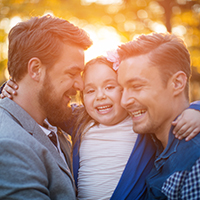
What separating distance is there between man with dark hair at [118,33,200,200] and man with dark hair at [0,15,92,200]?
672 mm

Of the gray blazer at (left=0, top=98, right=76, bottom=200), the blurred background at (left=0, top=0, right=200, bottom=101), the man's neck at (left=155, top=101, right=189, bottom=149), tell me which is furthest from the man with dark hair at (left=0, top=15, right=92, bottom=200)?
the blurred background at (left=0, top=0, right=200, bottom=101)

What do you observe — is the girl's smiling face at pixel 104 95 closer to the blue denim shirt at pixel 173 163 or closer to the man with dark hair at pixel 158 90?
the man with dark hair at pixel 158 90

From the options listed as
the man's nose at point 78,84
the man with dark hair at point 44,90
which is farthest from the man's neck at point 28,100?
the man's nose at point 78,84

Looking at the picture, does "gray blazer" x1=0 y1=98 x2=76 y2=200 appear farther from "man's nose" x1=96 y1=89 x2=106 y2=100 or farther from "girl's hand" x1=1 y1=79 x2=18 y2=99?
"man's nose" x1=96 y1=89 x2=106 y2=100

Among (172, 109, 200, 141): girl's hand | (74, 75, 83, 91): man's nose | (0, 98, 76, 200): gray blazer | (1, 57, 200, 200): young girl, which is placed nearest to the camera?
(0, 98, 76, 200): gray blazer

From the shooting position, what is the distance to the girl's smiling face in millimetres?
2832

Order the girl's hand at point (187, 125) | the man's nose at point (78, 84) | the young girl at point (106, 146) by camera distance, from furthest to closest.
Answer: the man's nose at point (78, 84), the young girl at point (106, 146), the girl's hand at point (187, 125)

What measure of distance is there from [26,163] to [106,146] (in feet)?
4.13

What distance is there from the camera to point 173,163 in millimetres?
2051

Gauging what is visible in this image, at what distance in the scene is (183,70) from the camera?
2373 mm

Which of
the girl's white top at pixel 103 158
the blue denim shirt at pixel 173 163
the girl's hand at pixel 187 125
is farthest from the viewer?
the girl's white top at pixel 103 158

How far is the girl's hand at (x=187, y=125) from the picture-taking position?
200 cm

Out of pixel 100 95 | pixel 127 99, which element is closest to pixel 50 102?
pixel 100 95

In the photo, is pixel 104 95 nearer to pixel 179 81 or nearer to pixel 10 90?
pixel 179 81
